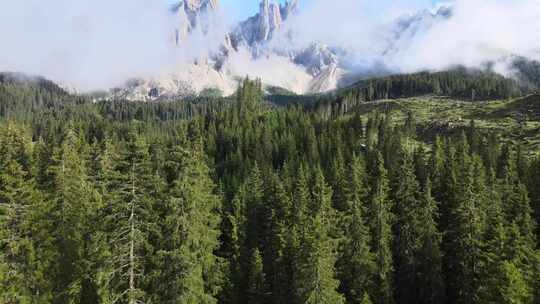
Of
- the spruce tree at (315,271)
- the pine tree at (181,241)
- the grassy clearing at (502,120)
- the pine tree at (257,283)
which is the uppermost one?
the grassy clearing at (502,120)

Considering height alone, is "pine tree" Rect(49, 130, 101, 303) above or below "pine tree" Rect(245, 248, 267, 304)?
above

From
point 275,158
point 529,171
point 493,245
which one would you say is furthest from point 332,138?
point 493,245

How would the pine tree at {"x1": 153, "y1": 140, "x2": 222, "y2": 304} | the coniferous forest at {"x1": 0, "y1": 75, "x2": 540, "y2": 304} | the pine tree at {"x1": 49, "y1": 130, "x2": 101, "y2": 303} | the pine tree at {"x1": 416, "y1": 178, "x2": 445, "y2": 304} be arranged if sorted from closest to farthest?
the pine tree at {"x1": 153, "y1": 140, "x2": 222, "y2": 304}
the coniferous forest at {"x1": 0, "y1": 75, "x2": 540, "y2": 304}
the pine tree at {"x1": 49, "y1": 130, "x2": 101, "y2": 303}
the pine tree at {"x1": 416, "y1": 178, "x2": 445, "y2": 304}

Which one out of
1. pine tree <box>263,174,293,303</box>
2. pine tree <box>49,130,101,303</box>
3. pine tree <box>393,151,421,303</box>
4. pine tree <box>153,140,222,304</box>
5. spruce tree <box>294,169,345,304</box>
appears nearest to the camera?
pine tree <box>153,140,222,304</box>

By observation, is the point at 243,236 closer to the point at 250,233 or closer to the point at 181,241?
the point at 250,233

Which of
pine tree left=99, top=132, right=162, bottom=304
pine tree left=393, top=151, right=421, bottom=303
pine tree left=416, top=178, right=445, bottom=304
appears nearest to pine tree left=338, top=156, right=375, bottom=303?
pine tree left=393, top=151, right=421, bottom=303

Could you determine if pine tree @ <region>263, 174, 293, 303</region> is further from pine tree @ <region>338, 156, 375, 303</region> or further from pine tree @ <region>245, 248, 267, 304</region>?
pine tree @ <region>338, 156, 375, 303</region>

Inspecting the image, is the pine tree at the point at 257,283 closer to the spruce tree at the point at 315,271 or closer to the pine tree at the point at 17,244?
the spruce tree at the point at 315,271

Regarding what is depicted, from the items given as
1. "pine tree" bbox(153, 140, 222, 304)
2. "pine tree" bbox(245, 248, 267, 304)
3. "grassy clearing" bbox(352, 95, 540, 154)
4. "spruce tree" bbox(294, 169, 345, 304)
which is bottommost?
"pine tree" bbox(245, 248, 267, 304)

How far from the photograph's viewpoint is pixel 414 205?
5309cm

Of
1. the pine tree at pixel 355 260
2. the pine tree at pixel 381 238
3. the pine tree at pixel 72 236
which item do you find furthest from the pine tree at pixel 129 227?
the pine tree at pixel 381 238

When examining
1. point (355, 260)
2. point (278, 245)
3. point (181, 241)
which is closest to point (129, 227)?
point (181, 241)

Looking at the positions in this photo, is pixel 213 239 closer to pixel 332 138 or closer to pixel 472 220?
pixel 472 220

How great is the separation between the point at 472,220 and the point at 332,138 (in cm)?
7960
